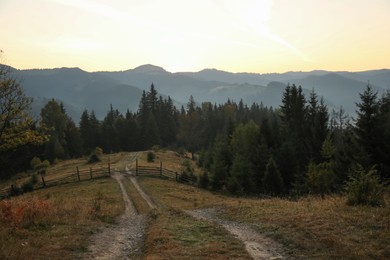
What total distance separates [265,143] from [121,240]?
129 ft

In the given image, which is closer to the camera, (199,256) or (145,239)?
(199,256)

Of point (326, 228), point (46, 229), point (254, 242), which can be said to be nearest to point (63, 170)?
point (46, 229)

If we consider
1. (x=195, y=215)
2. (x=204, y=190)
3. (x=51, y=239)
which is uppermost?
(x=51, y=239)

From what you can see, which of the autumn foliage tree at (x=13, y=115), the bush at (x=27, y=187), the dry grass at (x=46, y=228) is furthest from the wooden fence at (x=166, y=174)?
the autumn foliage tree at (x=13, y=115)

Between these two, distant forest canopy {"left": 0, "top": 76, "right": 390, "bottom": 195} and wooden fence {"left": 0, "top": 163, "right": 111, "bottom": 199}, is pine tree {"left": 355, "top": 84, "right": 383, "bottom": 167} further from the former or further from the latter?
wooden fence {"left": 0, "top": 163, "right": 111, "bottom": 199}

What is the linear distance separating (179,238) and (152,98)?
109 meters

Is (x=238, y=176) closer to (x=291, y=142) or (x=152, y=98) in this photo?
(x=291, y=142)

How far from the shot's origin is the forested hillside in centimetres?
3675

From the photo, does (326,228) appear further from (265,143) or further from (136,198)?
(265,143)

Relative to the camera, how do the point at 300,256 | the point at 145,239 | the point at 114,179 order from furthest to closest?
1. the point at 114,179
2. the point at 145,239
3. the point at 300,256

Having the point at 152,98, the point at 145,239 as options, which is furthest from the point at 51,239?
the point at 152,98

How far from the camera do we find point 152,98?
4796 inches

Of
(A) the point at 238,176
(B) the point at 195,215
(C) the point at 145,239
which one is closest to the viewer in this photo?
(C) the point at 145,239

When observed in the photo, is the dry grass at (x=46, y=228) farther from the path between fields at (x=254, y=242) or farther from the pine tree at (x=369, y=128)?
the pine tree at (x=369, y=128)
